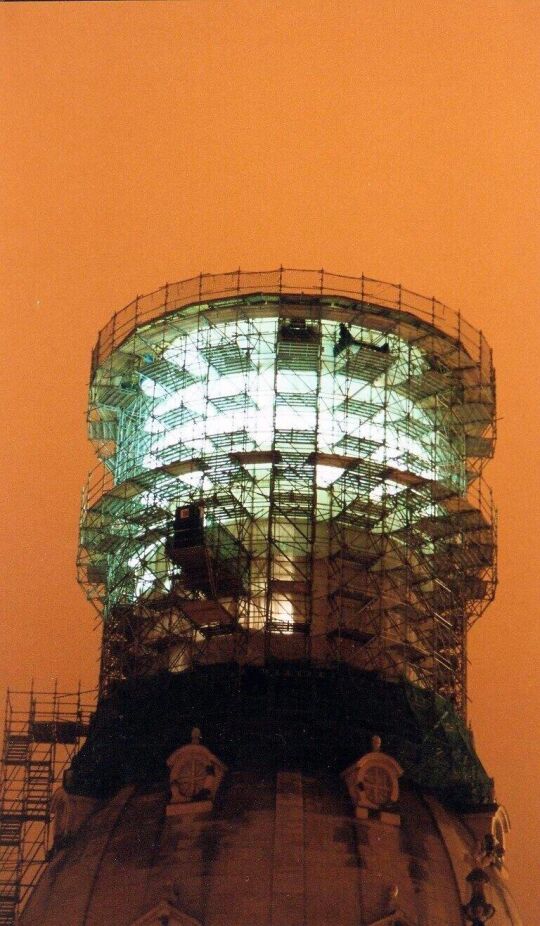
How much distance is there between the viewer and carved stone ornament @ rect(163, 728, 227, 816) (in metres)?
82.1

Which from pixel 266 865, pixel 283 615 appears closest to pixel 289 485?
pixel 283 615

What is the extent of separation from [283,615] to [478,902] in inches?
665

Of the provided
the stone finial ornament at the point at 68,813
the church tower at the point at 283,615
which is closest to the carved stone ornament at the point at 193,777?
the church tower at the point at 283,615

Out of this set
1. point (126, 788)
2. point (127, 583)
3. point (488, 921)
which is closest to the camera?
point (488, 921)

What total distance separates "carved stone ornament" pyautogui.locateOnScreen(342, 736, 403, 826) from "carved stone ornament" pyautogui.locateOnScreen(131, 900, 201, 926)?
8.51m

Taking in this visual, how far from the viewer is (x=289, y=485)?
3578 inches

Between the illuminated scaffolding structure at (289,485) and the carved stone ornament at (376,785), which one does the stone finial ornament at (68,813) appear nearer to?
A: the illuminated scaffolding structure at (289,485)

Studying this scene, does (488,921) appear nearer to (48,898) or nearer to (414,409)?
(48,898)

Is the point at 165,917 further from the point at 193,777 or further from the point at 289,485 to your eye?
the point at 289,485

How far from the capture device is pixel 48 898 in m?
82.1

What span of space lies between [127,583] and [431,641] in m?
12.8

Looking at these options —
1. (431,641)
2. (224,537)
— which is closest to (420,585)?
(431,641)

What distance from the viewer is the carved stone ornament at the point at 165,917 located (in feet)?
251

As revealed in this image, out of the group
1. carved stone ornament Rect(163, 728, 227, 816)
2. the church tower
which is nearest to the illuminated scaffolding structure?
the church tower
